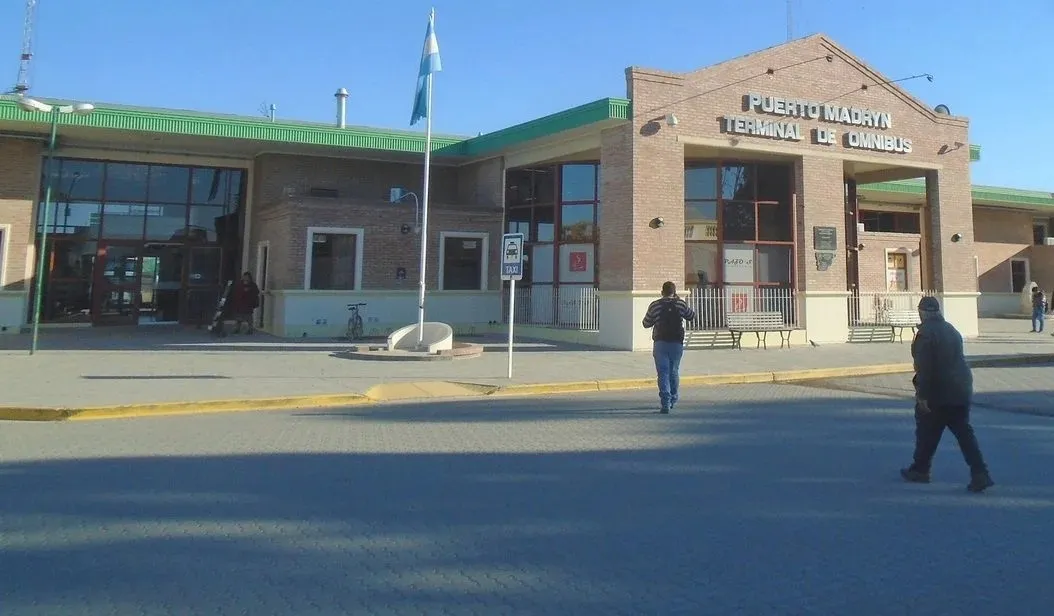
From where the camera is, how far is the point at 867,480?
6.27m

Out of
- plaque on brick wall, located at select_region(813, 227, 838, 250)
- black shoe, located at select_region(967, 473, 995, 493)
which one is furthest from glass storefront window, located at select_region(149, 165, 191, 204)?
black shoe, located at select_region(967, 473, 995, 493)

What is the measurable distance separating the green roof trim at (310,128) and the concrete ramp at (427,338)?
630 cm

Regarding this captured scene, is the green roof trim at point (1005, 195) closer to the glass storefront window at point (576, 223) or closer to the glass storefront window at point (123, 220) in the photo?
the glass storefront window at point (576, 223)

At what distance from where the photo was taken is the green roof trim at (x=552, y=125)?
17.6 meters

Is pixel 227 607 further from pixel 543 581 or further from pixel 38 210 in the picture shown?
pixel 38 210

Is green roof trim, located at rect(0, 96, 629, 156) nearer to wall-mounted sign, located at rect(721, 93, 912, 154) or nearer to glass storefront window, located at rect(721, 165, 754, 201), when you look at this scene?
wall-mounted sign, located at rect(721, 93, 912, 154)

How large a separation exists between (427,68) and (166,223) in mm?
11794

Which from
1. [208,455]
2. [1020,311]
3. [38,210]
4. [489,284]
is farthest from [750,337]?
[1020,311]

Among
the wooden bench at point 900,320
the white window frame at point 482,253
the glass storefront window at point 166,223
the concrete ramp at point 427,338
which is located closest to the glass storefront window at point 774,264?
the wooden bench at point 900,320

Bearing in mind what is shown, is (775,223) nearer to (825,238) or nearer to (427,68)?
(825,238)

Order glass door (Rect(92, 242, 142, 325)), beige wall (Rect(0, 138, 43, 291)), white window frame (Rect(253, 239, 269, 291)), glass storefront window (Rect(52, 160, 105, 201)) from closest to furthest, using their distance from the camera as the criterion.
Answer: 1. beige wall (Rect(0, 138, 43, 291))
2. white window frame (Rect(253, 239, 269, 291))
3. glass storefront window (Rect(52, 160, 105, 201))
4. glass door (Rect(92, 242, 142, 325))

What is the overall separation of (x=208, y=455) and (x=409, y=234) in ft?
49.0

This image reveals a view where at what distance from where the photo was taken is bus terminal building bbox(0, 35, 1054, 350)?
18.6 meters

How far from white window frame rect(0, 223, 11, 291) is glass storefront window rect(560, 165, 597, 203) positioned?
627 inches
